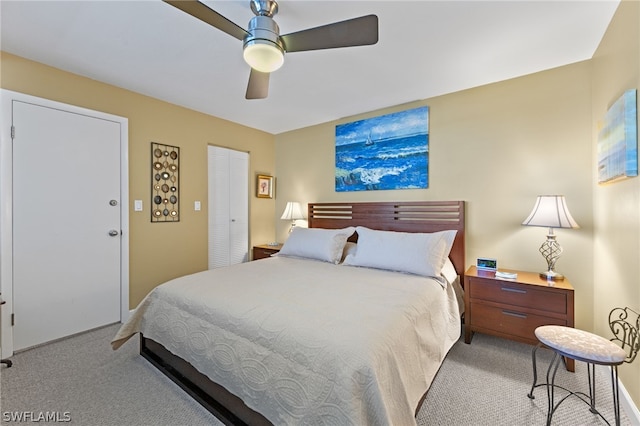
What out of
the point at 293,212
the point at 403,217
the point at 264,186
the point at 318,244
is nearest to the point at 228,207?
the point at 264,186

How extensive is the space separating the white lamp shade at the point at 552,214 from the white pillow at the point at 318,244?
1.70 m

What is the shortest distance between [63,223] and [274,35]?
2.54 meters

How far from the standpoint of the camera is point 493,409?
1615 mm

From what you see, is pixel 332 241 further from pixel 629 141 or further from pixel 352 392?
pixel 629 141

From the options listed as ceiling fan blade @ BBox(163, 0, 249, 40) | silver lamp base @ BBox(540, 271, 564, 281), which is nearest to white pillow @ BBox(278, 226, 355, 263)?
silver lamp base @ BBox(540, 271, 564, 281)

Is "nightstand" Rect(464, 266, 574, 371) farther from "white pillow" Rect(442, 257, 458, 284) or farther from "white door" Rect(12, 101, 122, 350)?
"white door" Rect(12, 101, 122, 350)

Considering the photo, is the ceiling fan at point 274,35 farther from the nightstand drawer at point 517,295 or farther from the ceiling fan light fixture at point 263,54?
the nightstand drawer at point 517,295

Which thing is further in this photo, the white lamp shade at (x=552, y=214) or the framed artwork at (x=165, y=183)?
the framed artwork at (x=165, y=183)

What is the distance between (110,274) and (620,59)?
4471 mm

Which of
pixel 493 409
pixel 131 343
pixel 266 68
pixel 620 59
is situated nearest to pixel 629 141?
pixel 620 59

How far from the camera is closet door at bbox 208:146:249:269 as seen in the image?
3.68m

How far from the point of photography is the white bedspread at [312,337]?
1119 millimetres

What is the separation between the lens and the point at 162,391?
177 centimetres

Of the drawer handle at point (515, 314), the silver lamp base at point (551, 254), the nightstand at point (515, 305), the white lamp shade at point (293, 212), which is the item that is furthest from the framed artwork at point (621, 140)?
the white lamp shade at point (293, 212)
